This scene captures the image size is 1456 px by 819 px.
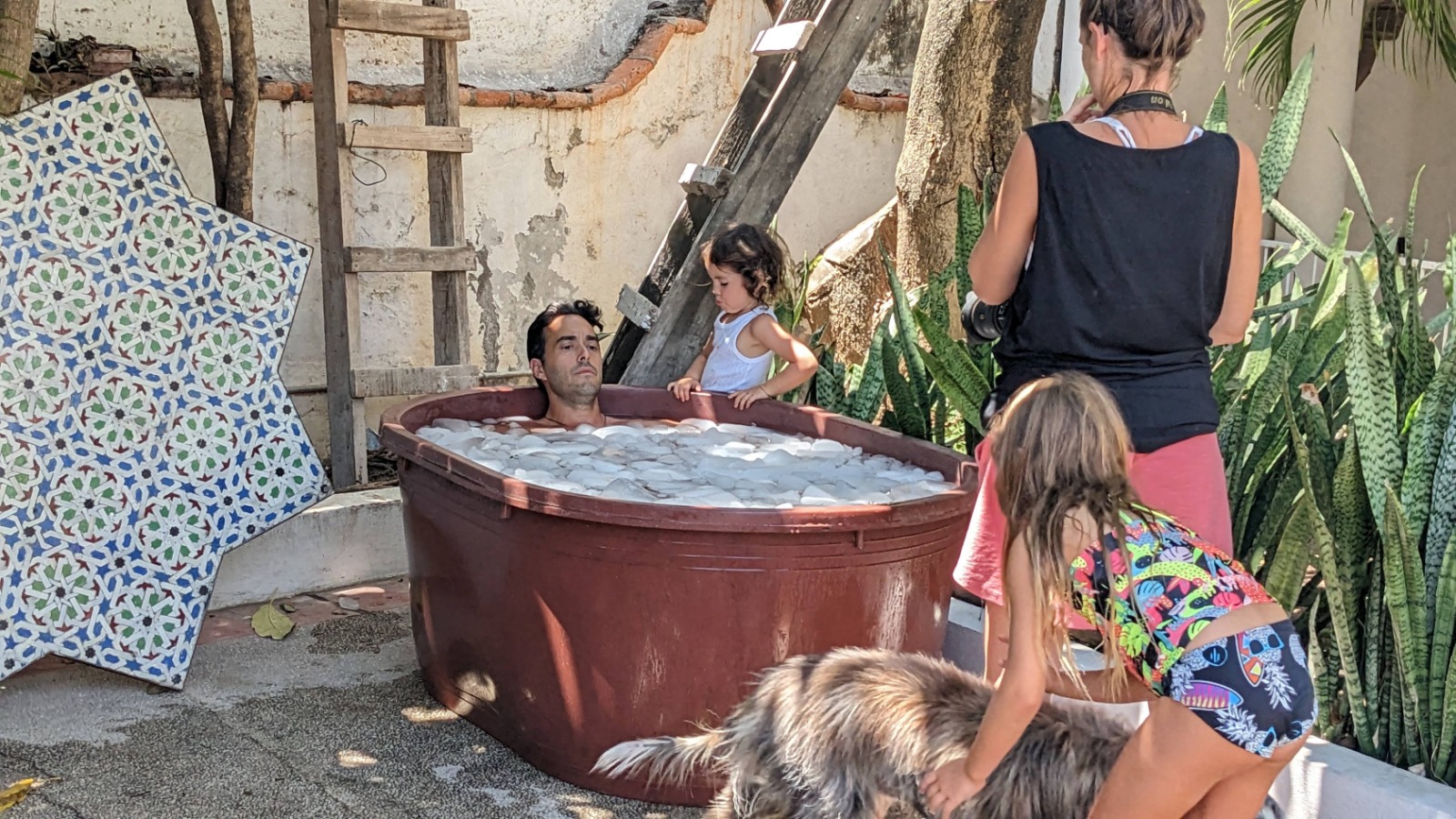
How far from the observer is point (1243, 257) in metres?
2.76

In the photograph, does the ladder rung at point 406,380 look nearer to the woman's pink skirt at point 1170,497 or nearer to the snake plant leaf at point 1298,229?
the snake plant leaf at point 1298,229

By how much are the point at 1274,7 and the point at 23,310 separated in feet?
23.5

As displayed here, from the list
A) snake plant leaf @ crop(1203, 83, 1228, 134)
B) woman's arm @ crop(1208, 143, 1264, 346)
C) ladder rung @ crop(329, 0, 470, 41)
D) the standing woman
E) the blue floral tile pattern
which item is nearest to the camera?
the standing woman

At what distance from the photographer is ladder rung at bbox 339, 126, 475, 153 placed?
220 inches

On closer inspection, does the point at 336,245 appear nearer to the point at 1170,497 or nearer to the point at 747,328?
the point at 747,328

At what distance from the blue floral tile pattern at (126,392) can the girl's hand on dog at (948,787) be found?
8.35 ft

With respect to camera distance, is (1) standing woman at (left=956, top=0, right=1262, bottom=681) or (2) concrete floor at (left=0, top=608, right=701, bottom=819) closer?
(1) standing woman at (left=956, top=0, right=1262, bottom=681)

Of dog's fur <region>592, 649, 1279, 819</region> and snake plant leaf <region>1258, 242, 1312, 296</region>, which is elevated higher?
snake plant leaf <region>1258, 242, 1312, 296</region>

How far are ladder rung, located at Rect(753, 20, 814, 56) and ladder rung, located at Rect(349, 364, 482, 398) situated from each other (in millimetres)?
1746

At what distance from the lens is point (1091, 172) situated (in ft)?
8.54

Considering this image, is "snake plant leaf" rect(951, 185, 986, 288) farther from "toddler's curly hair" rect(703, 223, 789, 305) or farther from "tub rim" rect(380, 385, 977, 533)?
"toddler's curly hair" rect(703, 223, 789, 305)

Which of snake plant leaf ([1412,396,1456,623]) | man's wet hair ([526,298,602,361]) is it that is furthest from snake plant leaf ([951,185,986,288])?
snake plant leaf ([1412,396,1456,623])

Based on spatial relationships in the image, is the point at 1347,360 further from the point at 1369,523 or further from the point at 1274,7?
the point at 1274,7

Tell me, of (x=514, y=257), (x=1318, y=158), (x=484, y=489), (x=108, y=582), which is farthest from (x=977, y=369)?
(x=1318, y=158)
